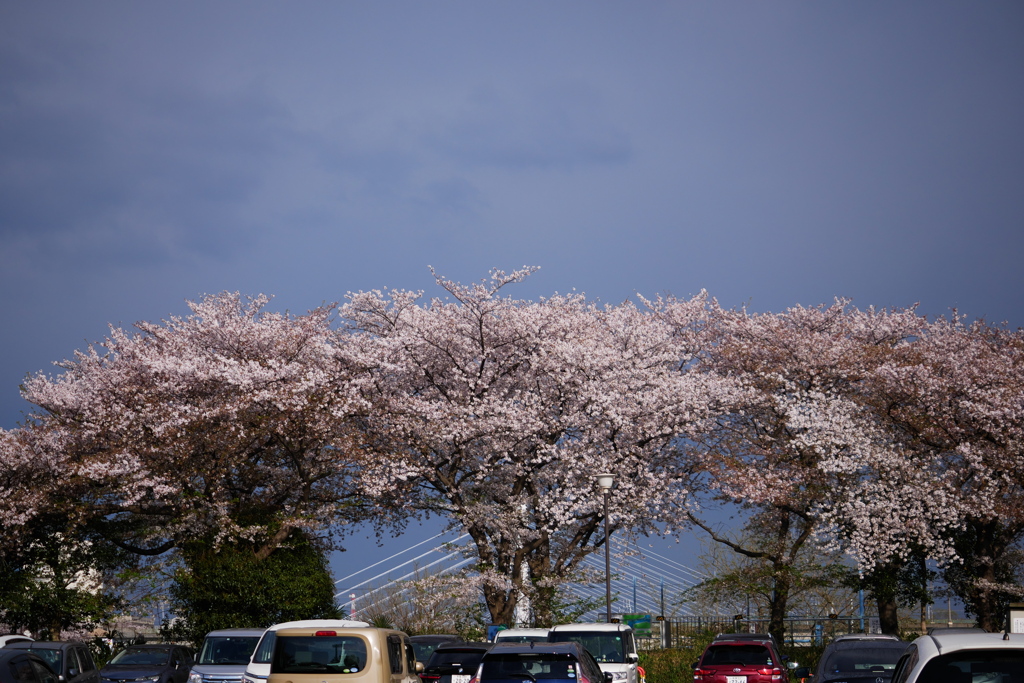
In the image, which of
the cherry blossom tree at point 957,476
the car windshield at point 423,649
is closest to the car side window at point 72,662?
the car windshield at point 423,649

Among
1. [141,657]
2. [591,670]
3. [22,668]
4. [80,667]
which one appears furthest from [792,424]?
[22,668]

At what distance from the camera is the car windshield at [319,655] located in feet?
40.0

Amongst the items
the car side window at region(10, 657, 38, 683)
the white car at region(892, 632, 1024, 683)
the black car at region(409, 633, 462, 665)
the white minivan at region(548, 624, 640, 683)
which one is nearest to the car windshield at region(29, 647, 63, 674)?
the car side window at region(10, 657, 38, 683)

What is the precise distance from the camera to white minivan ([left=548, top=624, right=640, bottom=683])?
61.2 ft

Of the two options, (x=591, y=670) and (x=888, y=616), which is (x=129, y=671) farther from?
(x=888, y=616)

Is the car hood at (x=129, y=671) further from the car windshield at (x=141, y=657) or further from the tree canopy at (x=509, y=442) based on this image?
the tree canopy at (x=509, y=442)

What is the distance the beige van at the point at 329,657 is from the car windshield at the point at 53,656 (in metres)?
6.33

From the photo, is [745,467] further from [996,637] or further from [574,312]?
[996,637]

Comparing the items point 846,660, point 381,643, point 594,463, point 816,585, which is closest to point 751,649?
point 846,660

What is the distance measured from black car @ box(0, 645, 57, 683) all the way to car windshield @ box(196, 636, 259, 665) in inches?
204

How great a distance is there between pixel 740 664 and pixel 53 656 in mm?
12390

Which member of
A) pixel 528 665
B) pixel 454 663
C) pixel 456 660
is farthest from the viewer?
pixel 456 660

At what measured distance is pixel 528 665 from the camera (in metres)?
12.5

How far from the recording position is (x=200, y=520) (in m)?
29.0
